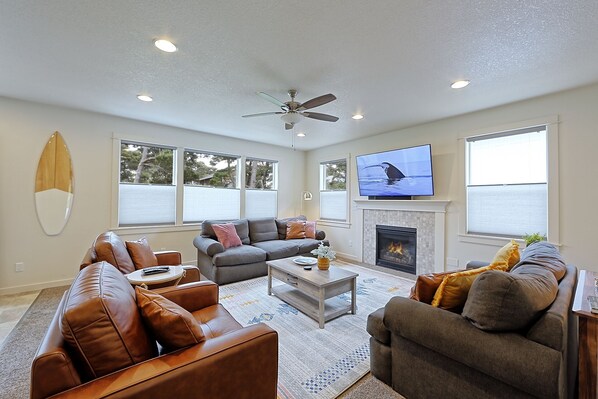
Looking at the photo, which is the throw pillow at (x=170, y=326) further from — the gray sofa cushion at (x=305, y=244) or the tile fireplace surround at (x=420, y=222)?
the tile fireplace surround at (x=420, y=222)

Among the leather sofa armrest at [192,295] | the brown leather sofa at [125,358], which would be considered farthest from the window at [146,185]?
the brown leather sofa at [125,358]

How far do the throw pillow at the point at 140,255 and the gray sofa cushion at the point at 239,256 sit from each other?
1050 mm

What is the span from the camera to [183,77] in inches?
109

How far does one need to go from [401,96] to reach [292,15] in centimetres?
193

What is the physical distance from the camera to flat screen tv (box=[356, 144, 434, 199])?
13.6 ft

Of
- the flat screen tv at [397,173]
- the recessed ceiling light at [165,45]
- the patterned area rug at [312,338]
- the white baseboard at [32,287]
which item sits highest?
the recessed ceiling light at [165,45]

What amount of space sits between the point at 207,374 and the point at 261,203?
4.92 m

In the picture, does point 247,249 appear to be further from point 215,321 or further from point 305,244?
point 215,321

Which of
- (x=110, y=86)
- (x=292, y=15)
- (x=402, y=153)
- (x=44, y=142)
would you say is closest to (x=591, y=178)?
(x=402, y=153)

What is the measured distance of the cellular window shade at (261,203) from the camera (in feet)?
18.8

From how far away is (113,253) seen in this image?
230cm

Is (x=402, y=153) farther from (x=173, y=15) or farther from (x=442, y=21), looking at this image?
(x=173, y=15)

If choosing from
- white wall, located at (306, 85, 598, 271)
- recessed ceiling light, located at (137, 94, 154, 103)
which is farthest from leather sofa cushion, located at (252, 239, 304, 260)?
recessed ceiling light, located at (137, 94, 154, 103)

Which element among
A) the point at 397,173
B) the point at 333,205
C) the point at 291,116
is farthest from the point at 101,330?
the point at 333,205
